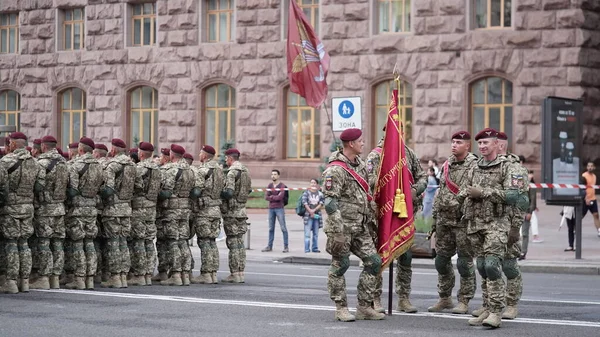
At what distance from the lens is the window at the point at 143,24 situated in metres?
41.4

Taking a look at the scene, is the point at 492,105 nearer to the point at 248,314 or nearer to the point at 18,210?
the point at 18,210

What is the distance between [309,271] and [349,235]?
8.49m

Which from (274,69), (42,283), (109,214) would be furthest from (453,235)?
(274,69)

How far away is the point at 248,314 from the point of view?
47.9 ft

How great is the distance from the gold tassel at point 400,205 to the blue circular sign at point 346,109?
29.3 feet

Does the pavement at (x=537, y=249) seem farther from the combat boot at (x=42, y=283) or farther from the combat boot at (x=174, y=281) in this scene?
the combat boot at (x=42, y=283)

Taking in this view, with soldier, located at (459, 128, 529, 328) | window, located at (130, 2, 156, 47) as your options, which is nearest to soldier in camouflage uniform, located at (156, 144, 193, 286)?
soldier, located at (459, 128, 529, 328)

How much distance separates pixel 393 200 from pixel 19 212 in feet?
17.4

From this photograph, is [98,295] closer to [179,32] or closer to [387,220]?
[387,220]

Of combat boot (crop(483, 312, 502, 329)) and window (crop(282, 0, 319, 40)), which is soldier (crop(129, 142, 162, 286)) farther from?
window (crop(282, 0, 319, 40))

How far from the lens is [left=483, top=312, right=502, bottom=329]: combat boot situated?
13305 mm

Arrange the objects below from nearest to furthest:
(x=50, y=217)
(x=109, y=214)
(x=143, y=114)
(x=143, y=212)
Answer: (x=50, y=217) < (x=109, y=214) < (x=143, y=212) < (x=143, y=114)

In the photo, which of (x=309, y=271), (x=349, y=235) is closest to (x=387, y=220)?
(x=349, y=235)

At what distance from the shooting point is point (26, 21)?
43781mm
